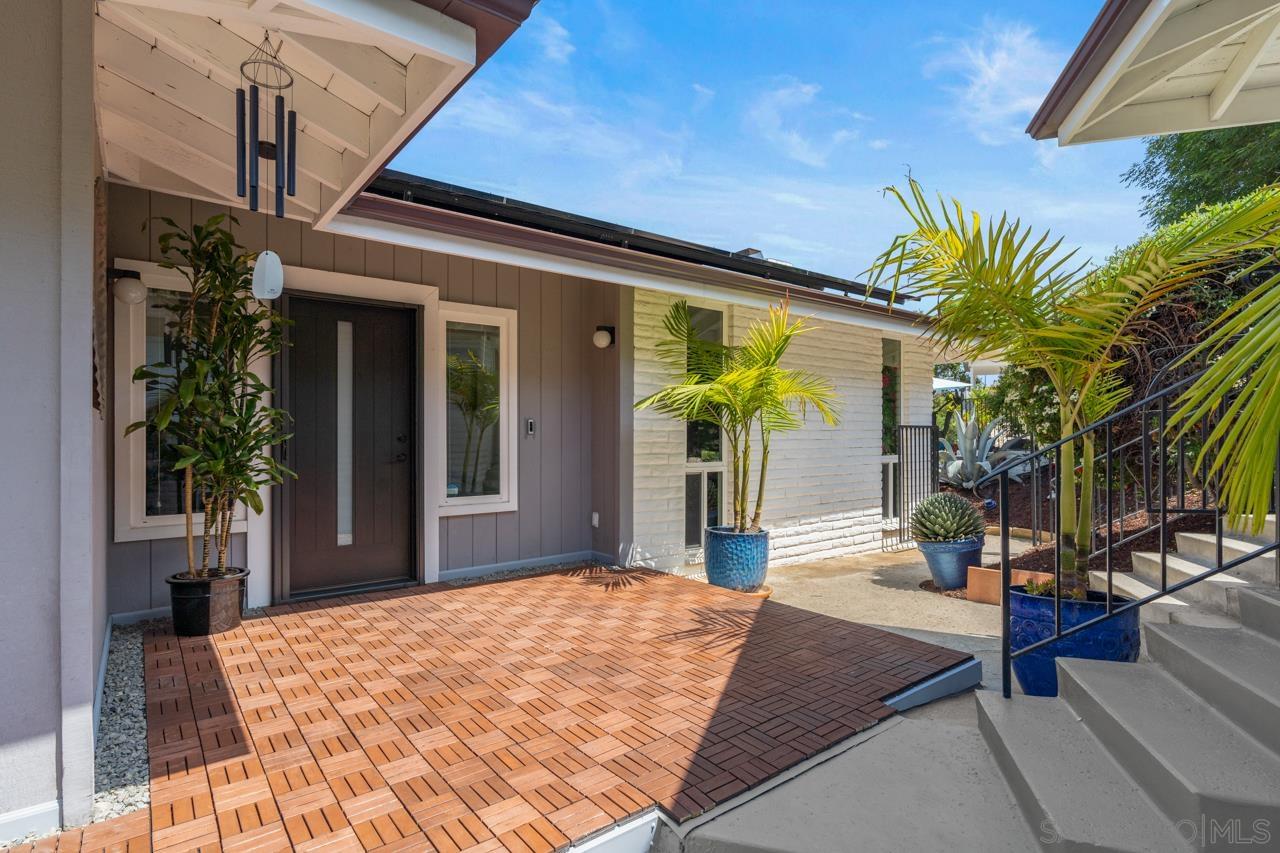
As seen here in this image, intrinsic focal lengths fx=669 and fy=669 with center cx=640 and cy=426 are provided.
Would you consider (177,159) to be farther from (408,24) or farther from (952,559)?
(952,559)

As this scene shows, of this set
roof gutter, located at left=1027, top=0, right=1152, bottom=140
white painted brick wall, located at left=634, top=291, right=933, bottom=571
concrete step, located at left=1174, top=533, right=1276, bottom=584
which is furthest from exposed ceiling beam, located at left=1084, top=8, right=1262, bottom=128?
white painted brick wall, located at left=634, top=291, right=933, bottom=571

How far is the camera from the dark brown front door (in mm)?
4434

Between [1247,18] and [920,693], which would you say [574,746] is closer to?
[920,693]

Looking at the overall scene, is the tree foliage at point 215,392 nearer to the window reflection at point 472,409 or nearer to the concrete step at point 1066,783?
the window reflection at point 472,409

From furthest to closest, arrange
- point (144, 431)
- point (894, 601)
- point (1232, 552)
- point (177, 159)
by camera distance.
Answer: point (894, 601)
point (144, 431)
point (177, 159)
point (1232, 552)

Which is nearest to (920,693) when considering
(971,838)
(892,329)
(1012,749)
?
(1012,749)

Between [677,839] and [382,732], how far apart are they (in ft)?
4.06

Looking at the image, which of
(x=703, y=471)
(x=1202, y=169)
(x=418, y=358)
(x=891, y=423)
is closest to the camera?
(x=418, y=358)

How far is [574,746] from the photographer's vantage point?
2471 mm

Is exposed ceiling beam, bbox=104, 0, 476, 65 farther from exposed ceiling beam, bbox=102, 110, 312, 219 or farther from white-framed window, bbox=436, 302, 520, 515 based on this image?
white-framed window, bbox=436, 302, 520, 515

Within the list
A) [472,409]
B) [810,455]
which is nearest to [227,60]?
[472,409]

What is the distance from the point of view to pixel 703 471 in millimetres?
6117

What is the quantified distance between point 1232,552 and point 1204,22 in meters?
2.52

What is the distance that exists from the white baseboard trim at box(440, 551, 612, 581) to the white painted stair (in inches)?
142
